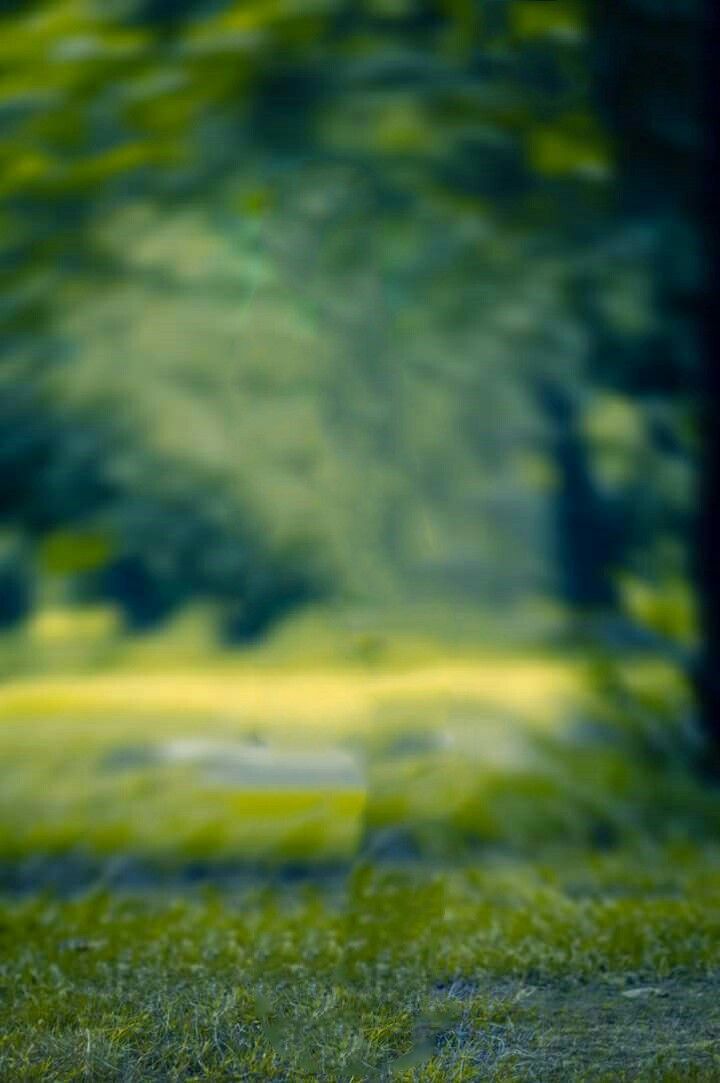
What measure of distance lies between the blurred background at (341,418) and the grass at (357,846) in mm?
11

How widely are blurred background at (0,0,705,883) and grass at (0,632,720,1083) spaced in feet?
0.04

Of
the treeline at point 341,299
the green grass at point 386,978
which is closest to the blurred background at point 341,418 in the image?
the treeline at point 341,299

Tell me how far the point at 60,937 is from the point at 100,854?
0.78ft

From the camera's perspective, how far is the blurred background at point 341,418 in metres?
3.14

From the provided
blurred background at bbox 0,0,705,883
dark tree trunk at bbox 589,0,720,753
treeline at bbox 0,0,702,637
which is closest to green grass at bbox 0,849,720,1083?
blurred background at bbox 0,0,705,883

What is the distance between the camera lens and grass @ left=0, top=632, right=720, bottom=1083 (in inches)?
103

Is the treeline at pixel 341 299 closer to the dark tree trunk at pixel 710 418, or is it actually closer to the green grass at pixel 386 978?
the dark tree trunk at pixel 710 418

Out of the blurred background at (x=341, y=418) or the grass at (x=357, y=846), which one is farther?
the blurred background at (x=341, y=418)

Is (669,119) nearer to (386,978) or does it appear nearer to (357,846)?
(357,846)

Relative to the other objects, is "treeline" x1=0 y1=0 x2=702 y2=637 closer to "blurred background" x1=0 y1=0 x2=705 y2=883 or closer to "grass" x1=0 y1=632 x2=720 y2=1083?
"blurred background" x1=0 y1=0 x2=705 y2=883

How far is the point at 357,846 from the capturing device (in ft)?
10.0

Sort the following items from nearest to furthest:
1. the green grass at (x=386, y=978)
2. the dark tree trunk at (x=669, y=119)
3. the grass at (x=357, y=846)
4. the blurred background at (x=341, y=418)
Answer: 1. the green grass at (x=386, y=978)
2. the grass at (x=357, y=846)
3. the blurred background at (x=341, y=418)
4. the dark tree trunk at (x=669, y=119)

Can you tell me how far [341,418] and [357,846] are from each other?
1032mm

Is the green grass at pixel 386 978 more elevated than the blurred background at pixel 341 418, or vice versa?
the blurred background at pixel 341 418
